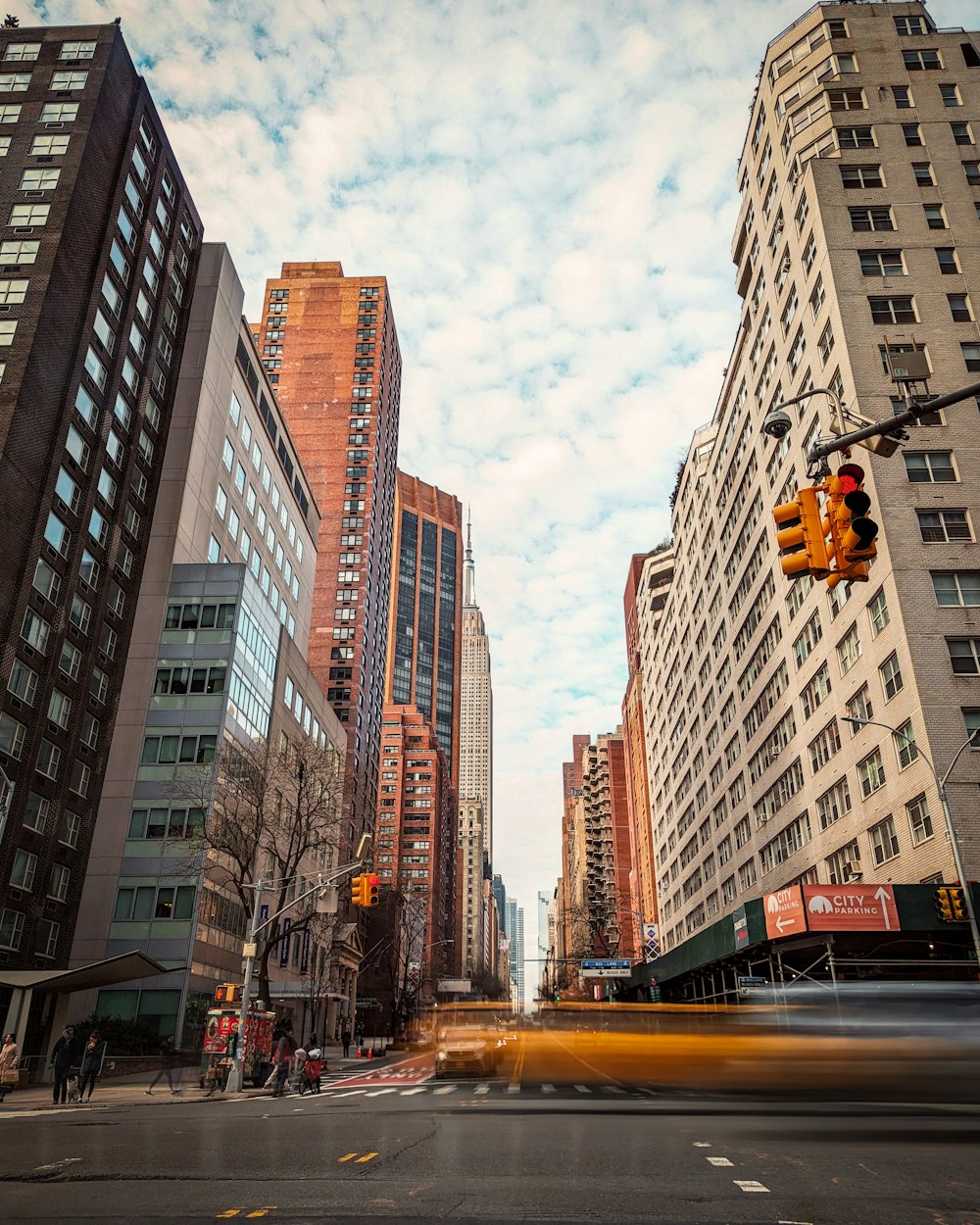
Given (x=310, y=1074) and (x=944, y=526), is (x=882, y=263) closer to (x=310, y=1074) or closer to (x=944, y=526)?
(x=944, y=526)

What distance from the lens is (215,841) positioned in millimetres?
38531

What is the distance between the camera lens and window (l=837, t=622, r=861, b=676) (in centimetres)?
4006

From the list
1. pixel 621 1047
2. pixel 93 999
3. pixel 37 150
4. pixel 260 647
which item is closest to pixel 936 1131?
pixel 621 1047

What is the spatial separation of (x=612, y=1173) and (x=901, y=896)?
26.1 m

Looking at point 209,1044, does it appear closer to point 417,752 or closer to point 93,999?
point 93,999

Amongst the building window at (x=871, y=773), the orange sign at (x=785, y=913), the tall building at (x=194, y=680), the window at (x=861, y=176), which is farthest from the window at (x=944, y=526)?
the tall building at (x=194, y=680)

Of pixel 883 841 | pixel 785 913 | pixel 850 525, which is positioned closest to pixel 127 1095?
pixel 785 913

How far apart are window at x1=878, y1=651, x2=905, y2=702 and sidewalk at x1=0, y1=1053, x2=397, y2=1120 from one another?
2767 cm

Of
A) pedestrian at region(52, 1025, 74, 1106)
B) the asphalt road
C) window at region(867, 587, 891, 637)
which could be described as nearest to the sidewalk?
pedestrian at region(52, 1025, 74, 1106)

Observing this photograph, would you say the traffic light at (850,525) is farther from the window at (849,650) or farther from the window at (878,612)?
the window at (849,650)

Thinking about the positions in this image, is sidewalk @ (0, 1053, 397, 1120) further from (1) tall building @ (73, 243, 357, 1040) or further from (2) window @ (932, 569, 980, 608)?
(2) window @ (932, 569, 980, 608)

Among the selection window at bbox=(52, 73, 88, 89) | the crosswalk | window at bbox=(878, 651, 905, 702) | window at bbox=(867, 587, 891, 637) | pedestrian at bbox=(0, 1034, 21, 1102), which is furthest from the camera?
window at bbox=(52, 73, 88, 89)

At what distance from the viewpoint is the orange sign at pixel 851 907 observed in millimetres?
31547

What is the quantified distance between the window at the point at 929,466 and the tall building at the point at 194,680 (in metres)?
33.0
